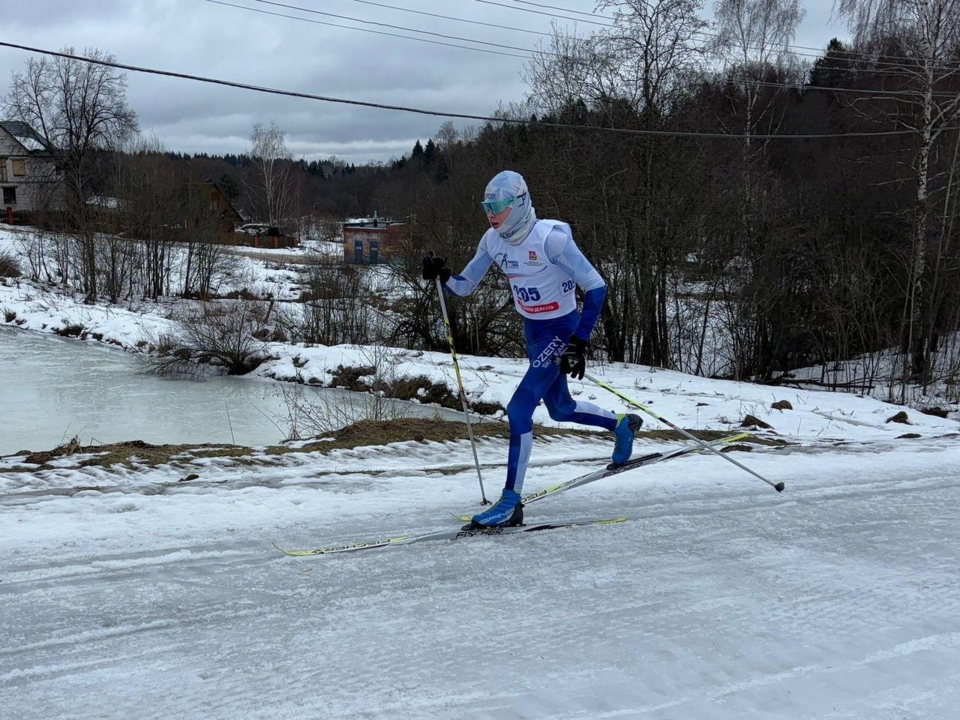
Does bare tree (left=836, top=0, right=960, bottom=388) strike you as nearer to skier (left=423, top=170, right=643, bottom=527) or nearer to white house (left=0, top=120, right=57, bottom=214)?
skier (left=423, top=170, right=643, bottom=527)

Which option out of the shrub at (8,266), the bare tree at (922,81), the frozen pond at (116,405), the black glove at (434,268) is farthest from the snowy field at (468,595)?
the shrub at (8,266)

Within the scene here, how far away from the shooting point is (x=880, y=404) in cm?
1227

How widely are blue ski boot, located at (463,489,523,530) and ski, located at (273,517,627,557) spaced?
0.10 ft

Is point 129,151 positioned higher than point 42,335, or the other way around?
point 129,151

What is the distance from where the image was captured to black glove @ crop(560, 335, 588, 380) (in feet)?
16.4

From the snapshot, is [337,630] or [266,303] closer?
[337,630]

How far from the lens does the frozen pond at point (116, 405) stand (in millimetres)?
11680

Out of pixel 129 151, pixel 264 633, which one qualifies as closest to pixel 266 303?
pixel 129 151

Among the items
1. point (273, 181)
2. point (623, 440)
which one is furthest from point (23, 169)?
point (623, 440)

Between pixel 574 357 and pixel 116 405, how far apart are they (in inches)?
466

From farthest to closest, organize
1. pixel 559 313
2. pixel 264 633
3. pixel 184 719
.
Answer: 1. pixel 559 313
2. pixel 264 633
3. pixel 184 719

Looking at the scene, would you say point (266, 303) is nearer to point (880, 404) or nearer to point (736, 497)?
point (880, 404)

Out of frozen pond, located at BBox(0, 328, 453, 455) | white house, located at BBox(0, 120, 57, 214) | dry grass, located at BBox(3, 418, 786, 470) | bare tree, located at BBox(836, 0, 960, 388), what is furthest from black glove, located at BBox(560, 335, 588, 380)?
white house, located at BBox(0, 120, 57, 214)

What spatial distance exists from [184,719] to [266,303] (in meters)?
21.8
